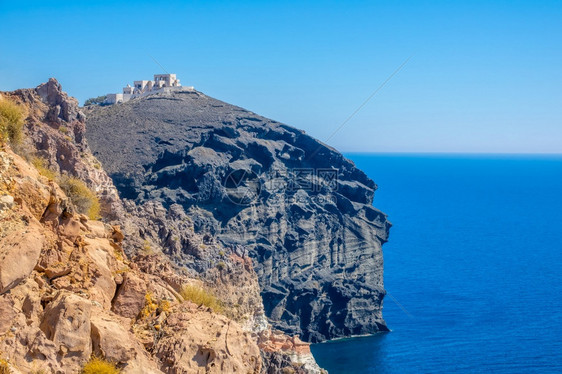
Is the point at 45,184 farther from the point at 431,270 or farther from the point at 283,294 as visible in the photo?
the point at 431,270

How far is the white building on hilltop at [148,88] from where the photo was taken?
78.1m

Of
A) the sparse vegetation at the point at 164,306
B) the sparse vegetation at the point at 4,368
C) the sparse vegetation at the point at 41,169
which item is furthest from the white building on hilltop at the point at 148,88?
the sparse vegetation at the point at 4,368

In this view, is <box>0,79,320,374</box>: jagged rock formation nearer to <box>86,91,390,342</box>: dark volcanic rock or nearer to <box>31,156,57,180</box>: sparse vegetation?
<box>31,156,57,180</box>: sparse vegetation

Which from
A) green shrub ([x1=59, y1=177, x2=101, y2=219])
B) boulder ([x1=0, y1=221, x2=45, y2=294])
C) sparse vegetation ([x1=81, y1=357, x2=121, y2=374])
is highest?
green shrub ([x1=59, y1=177, x2=101, y2=219])

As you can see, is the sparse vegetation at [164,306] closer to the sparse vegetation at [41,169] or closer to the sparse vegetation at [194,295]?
the sparse vegetation at [194,295]

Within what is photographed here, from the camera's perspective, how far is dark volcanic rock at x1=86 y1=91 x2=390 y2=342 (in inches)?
2525

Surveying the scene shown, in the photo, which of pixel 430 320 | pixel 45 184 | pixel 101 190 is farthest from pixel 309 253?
pixel 45 184

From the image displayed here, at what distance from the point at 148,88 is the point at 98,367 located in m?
70.4

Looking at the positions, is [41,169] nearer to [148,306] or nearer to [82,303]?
[148,306]

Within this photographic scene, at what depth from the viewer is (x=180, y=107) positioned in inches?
2891

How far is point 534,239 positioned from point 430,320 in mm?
53844

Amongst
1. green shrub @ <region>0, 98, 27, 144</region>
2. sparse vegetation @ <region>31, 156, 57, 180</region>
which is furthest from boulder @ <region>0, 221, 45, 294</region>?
green shrub @ <region>0, 98, 27, 144</region>

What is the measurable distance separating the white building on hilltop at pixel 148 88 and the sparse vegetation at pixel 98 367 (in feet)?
220

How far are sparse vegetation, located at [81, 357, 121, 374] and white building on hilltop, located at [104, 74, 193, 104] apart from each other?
67094mm
